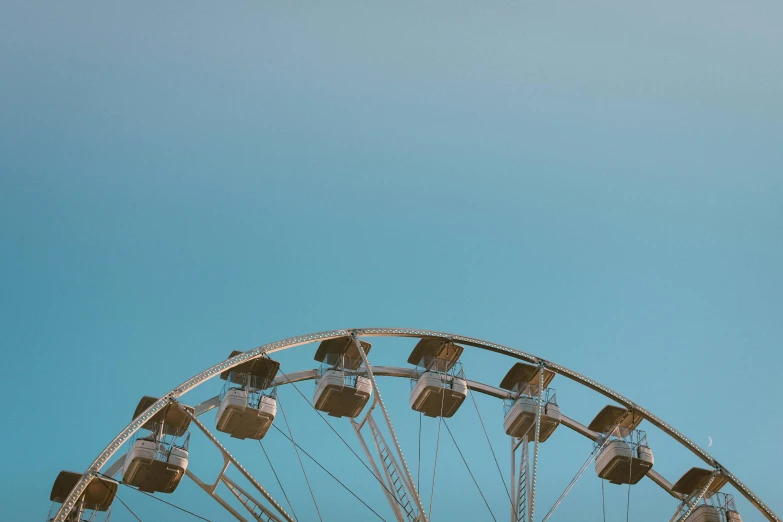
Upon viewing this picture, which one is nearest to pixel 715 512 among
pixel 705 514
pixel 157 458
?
pixel 705 514

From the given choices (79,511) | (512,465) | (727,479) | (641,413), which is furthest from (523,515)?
(79,511)

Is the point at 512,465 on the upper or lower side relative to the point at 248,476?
upper

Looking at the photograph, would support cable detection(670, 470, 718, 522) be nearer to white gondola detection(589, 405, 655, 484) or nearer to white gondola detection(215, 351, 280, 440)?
white gondola detection(589, 405, 655, 484)

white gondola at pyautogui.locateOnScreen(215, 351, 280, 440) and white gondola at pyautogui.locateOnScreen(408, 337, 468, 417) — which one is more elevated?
white gondola at pyautogui.locateOnScreen(408, 337, 468, 417)

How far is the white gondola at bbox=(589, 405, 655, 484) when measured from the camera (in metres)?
32.2

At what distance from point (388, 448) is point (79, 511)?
7841mm

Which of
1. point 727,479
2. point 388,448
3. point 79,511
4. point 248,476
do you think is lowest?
point 79,511

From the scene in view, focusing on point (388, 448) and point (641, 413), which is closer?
point (388, 448)

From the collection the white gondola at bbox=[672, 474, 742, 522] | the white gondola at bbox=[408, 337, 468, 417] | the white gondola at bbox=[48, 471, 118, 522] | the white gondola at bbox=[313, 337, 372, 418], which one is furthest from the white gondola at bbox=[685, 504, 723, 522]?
the white gondola at bbox=[48, 471, 118, 522]

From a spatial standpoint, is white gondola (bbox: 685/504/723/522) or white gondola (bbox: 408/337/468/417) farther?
white gondola (bbox: 685/504/723/522)

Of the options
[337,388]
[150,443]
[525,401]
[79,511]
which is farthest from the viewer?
[525,401]

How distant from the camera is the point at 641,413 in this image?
3153cm

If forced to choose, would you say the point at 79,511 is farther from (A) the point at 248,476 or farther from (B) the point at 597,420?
(B) the point at 597,420

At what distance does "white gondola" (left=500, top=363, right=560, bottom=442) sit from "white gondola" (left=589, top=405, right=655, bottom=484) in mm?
1702
